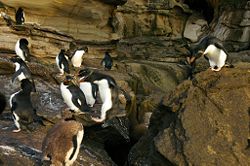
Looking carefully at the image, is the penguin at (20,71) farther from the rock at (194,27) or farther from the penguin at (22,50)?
the rock at (194,27)

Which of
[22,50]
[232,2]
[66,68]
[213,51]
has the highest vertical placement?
[213,51]

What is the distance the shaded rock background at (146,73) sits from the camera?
9.08 meters

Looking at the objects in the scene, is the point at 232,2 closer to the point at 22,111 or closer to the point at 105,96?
the point at 105,96

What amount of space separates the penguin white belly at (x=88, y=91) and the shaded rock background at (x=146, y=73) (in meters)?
0.67

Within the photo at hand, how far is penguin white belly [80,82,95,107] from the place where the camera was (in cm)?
1191

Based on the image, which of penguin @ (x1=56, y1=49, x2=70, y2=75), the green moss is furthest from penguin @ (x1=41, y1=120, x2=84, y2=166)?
the green moss

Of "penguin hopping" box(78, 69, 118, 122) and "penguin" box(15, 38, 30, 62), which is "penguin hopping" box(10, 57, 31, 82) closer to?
"penguin" box(15, 38, 30, 62)

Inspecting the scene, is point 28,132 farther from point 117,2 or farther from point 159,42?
point 159,42

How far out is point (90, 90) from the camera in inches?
472

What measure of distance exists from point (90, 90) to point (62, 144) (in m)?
4.28

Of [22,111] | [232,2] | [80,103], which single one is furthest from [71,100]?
[232,2]

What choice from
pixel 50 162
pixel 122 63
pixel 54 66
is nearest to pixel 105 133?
pixel 50 162

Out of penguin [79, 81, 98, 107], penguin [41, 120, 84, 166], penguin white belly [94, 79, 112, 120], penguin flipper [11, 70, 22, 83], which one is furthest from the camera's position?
penguin flipper [11, 70, 22, 83]

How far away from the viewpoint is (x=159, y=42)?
2906cm
